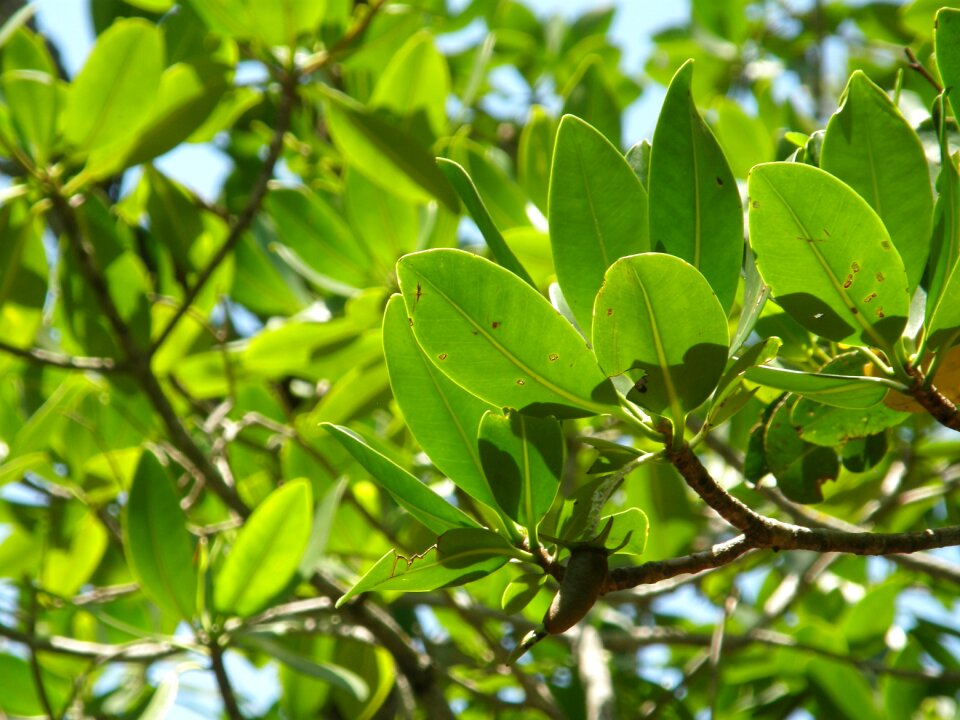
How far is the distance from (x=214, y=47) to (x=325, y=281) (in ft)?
1.29

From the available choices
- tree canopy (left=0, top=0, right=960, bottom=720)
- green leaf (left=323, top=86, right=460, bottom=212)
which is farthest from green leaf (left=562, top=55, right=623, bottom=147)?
green leaf (left=323, top=86, right=460, bottom=212)

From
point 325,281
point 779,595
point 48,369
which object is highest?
point 325,281

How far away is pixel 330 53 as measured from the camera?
5.07 ft

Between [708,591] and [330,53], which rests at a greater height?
[330,53]

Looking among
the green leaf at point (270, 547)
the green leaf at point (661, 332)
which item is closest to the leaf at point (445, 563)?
the green leaf at point (661, 332)

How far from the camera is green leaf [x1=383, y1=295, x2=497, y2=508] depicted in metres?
0.71

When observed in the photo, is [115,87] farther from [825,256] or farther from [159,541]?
[825,256]

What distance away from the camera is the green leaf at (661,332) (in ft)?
1.87

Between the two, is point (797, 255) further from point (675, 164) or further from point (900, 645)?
point (900, 645)

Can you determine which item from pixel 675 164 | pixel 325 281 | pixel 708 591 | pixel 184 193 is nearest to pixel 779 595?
pixel 708 591

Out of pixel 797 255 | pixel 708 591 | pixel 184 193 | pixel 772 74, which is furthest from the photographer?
pixel 772 74

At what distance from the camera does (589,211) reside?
654mm

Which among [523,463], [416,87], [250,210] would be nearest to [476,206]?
[523,463]

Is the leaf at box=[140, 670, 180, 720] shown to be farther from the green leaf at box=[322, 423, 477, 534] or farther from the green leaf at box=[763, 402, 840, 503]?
the green leaf at box=[763, 402, 840, 503]
